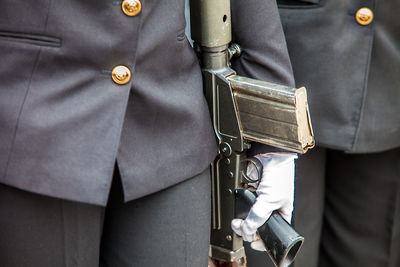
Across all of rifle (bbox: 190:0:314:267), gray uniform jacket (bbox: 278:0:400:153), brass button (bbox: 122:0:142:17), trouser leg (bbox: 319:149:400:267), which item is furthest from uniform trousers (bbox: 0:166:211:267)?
trouser leg (bbox: 319:149:400:267)

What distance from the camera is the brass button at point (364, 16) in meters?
1.16

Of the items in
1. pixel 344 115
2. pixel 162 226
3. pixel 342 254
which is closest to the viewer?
pixel 162 226

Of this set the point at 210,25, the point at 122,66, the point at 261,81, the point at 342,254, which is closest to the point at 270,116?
the point at 261,81

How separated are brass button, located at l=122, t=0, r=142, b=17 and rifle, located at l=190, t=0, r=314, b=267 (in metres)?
0.20

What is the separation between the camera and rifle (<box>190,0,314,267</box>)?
3.11 feet

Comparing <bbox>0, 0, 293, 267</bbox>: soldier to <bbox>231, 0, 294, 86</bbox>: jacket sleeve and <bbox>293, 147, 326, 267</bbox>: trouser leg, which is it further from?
<bbox>293, 147, 326, 267</bbox>: trouser leg

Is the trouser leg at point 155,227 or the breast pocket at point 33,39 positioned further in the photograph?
the trouser leg at point 155,227

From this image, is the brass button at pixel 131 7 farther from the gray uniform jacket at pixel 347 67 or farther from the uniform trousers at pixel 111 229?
the gray uniform jacket at pixel 347 67

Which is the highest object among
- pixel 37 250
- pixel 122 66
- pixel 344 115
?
pixel 122 66

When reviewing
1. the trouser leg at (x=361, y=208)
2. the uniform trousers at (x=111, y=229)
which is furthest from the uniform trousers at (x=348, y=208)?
the uniform trousers at (x=111, y=229)

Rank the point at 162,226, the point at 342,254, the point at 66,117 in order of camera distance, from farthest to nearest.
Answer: the point at 342,254 < the point at 162,226 < the point at 66,117

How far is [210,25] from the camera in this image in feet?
3.15

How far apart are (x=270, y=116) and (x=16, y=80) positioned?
417 mm

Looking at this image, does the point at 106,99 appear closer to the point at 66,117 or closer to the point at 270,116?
the point at 66,117
